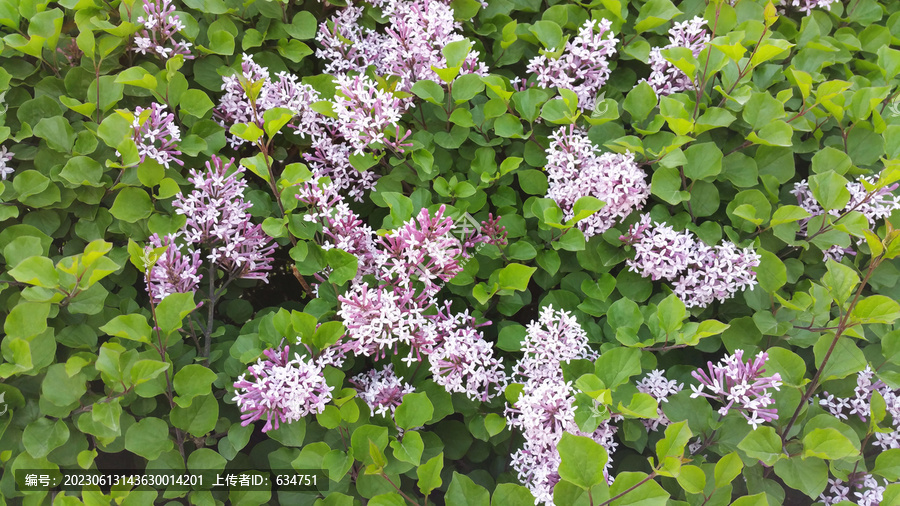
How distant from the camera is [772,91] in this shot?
1.69 metres

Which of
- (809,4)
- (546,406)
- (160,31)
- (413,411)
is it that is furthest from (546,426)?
(809,4)

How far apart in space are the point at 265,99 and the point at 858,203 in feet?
4.55

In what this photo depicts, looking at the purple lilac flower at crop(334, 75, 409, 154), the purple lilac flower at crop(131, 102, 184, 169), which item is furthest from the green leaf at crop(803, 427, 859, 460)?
the purple lilac flower at crop(131, 102, 184, 169)

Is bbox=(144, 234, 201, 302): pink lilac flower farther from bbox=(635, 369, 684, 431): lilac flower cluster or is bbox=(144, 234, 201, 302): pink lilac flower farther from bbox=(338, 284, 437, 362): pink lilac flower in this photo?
bbox=(635, 369, 684, 431): lilac flower cluster

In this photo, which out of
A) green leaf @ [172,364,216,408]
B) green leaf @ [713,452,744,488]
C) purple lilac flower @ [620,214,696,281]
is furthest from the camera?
purple lilac flower @ [620,214,696,281]

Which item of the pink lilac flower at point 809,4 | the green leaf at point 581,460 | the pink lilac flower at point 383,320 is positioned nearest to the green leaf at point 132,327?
the pink lilac flower at point 383,320

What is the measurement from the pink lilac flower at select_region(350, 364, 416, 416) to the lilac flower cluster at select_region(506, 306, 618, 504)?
0.24 m

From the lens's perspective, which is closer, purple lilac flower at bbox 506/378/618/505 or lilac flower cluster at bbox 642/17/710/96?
purple lilac flower at bbox 506/378/618/505

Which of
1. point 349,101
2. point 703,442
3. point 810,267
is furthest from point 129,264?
point 810,267

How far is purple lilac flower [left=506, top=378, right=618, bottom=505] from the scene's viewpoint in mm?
1239

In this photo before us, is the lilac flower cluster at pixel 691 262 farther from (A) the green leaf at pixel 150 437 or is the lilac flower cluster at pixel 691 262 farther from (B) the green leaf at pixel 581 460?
(A) the green leaf at pixel 150 437

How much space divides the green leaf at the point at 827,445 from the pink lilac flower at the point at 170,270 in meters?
1.28

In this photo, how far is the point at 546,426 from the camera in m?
1.27

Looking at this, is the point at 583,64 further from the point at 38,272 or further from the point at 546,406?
the point at 38,272
